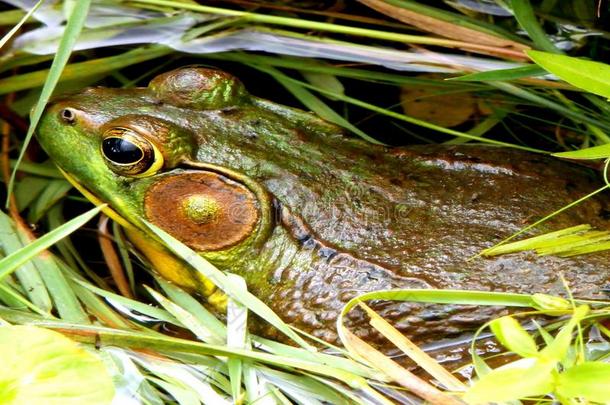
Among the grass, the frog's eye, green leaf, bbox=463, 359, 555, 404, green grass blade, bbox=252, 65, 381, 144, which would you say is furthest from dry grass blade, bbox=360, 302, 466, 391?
green grass blade, bbox=252, 65, 381, 144

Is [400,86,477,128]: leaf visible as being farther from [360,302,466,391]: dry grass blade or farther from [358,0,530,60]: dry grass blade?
[360,302,466,391]: dry grass blade

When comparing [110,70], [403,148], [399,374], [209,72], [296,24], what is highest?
[110,70]

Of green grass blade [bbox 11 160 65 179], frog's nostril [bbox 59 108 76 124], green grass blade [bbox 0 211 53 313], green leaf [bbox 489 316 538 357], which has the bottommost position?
green leaf [bbox 489 316 538 357]

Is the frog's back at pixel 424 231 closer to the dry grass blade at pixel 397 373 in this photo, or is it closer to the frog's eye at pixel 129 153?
the dry grass blade at pixel 397 373

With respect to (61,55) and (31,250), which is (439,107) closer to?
(61,55)

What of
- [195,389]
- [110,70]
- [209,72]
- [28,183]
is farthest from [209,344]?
[110,70]

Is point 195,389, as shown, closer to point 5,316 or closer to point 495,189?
point 5,316

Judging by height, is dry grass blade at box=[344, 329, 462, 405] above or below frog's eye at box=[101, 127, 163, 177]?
below

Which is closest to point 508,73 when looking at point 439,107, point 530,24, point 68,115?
point 530,24
